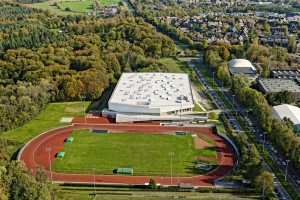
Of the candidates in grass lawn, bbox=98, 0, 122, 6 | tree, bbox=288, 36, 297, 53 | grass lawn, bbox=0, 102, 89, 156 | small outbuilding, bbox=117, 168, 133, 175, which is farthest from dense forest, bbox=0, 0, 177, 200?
grass lawn, bbox=98, 0, 122, 6

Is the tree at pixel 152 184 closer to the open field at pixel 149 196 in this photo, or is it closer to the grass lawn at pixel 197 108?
the open field at pixel 149 196

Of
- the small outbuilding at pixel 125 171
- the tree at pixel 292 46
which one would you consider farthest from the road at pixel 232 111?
the tree at pixel 292 46

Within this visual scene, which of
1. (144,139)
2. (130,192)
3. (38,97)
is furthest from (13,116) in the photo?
(130,192)

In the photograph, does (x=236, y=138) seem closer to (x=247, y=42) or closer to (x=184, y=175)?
(x=184, y=175)

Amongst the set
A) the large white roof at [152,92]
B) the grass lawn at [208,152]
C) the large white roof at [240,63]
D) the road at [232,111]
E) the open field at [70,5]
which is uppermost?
the open field at [70,5]

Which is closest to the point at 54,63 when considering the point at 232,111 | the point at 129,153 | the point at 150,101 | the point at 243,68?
the point at 150,101

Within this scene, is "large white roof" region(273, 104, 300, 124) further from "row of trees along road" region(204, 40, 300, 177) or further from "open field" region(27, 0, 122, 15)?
"open field" region(27, 0, 122, 15)
